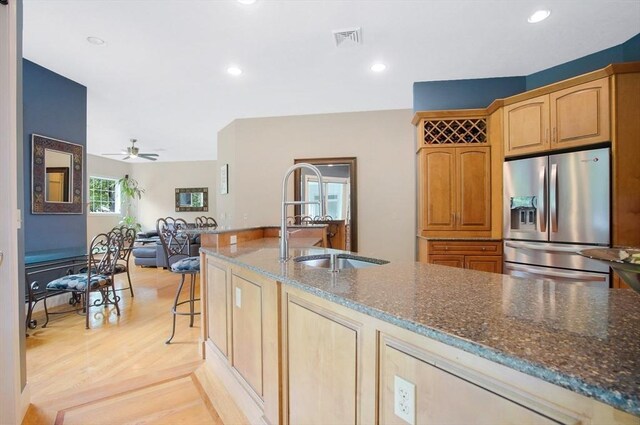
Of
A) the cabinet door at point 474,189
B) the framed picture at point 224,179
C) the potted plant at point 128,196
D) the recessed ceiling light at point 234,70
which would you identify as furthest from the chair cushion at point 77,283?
the potted plant at point 128,196

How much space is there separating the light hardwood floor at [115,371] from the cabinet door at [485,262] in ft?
9.25

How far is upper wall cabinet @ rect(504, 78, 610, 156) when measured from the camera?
2.65m

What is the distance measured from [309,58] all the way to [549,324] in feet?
11.0

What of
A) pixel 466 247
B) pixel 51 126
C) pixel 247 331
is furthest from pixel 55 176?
pixel 466 247

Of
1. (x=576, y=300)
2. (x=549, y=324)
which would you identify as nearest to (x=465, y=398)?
(x=549, y=324)

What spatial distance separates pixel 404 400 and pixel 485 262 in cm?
296

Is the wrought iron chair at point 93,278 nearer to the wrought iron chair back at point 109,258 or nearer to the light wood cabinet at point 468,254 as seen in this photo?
the wrought iron chair back at point 109,258

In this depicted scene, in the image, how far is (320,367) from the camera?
1.13 m

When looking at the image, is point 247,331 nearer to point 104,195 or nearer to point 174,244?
point 174,244

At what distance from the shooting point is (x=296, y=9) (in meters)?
2.50

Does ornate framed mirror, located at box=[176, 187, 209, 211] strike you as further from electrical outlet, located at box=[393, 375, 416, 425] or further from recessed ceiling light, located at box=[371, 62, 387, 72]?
electrical outlet, located at box=[393, 375, 416, 425]

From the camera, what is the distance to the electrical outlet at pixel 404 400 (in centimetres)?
80

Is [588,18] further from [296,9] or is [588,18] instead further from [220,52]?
[220,52]

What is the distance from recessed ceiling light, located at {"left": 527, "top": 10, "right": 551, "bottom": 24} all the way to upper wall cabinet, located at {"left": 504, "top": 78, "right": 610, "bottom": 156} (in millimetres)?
682
